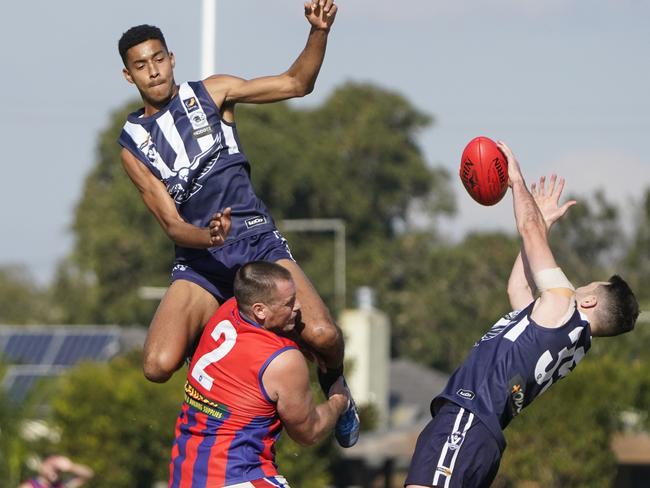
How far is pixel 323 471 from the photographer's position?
2720 cm

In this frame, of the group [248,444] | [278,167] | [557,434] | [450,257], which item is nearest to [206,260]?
[248,444]

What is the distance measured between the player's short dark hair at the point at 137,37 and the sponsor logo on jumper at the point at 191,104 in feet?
1.20

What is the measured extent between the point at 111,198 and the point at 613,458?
124 feet

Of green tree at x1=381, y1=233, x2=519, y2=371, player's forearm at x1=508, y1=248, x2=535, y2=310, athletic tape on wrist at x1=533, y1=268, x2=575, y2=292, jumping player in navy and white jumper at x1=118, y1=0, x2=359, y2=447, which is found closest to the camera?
athletic tape on wrist at x1=533, y1=268, x2=575, y2=292

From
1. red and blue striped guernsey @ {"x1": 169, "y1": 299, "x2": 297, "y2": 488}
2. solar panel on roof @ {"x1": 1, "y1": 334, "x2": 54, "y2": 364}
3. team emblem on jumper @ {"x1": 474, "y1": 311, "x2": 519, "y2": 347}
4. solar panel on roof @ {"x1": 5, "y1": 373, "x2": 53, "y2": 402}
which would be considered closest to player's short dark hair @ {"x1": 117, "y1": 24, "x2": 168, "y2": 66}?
red and blue striped guernsey @ {"x1": 169, "y1": 299, "x2": 297, "y2": 488}

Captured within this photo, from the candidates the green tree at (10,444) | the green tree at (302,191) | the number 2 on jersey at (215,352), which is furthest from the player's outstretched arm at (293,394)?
the green tree at (302,191)

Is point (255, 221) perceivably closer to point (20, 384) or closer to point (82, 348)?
point (20, 384)

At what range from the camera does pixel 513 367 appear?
8766mm

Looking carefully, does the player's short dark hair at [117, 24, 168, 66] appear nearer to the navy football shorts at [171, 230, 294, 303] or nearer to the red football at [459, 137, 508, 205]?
the navy football shorts at [171, 230, 294, 303]

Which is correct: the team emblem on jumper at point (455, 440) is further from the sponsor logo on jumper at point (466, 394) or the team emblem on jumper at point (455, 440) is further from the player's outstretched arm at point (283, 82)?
the player's outstretched arm at point (283, 82)

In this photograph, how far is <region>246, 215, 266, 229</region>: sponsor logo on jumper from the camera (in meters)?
9.19

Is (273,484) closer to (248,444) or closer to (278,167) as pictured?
(248,444)

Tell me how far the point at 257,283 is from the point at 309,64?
1.98 m

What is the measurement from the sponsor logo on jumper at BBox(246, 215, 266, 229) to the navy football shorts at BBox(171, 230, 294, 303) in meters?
0.07
